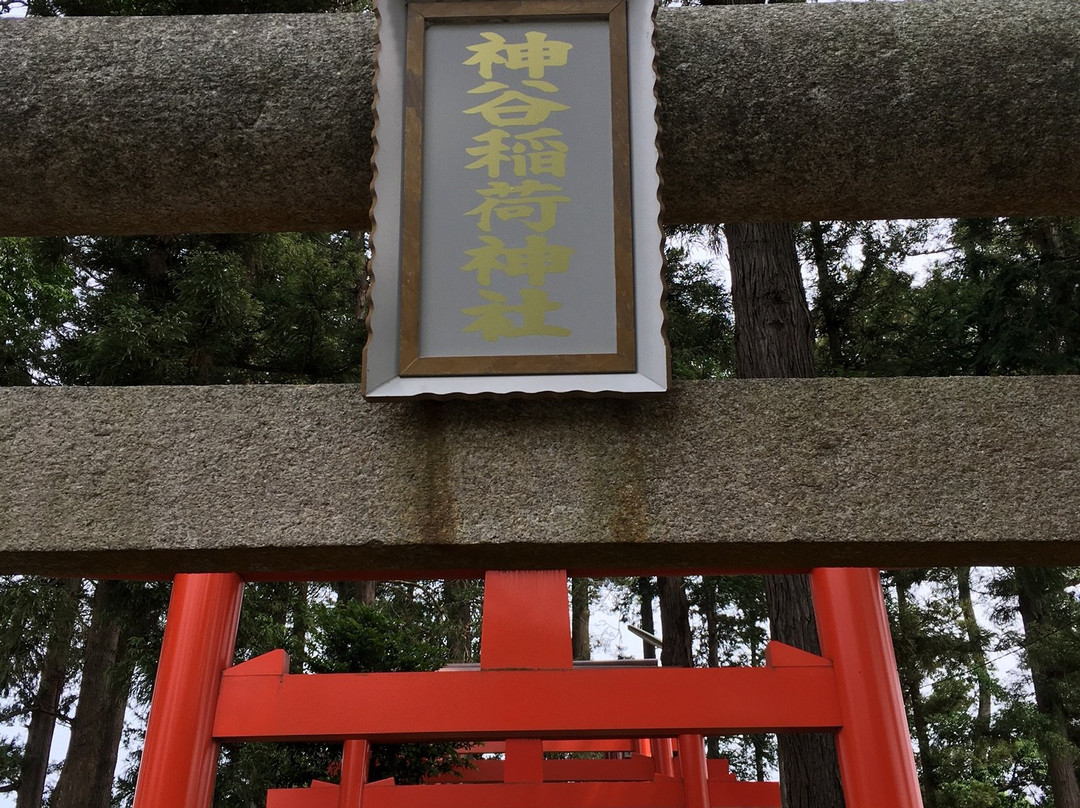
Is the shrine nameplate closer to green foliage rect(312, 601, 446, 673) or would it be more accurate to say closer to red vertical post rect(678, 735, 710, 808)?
green foliage rect(312, 601, 446, 673)

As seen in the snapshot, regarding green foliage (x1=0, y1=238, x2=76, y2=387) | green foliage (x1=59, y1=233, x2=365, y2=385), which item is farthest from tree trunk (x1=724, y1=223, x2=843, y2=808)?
green foliage (x1=0, y1=238, x2=76, y2=387)

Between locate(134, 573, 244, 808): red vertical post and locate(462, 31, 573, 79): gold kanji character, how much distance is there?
88.6 inches

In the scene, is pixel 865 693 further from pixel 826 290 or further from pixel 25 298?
pixel 25 298

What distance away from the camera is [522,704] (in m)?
2.71

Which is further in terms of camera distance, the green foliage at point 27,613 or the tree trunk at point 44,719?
the tree trunk at point 44,719

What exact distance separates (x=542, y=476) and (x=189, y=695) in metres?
1.91

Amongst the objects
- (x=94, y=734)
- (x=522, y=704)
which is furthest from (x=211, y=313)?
(x=522, y=704)

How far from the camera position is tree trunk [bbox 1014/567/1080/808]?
8.77m

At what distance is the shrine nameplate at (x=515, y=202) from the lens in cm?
197

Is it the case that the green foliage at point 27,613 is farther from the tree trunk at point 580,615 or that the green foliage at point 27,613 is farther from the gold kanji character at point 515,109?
the tree trunk at point 580,615

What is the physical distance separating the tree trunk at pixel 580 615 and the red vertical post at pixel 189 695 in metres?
14.7

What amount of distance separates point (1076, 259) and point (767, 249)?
2.47 m

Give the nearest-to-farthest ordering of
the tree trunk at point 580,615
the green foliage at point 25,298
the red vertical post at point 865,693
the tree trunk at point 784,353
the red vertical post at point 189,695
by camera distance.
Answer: the red vertical post at point 865,693, the red vertical post at point 189,695, the tree trunk at point 784,353, the green foliage at point 25,298, the tree trunk at point 580,615

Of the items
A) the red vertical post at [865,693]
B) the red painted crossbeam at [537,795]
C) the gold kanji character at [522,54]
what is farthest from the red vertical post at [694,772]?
the gold kanji character at [522,54]
